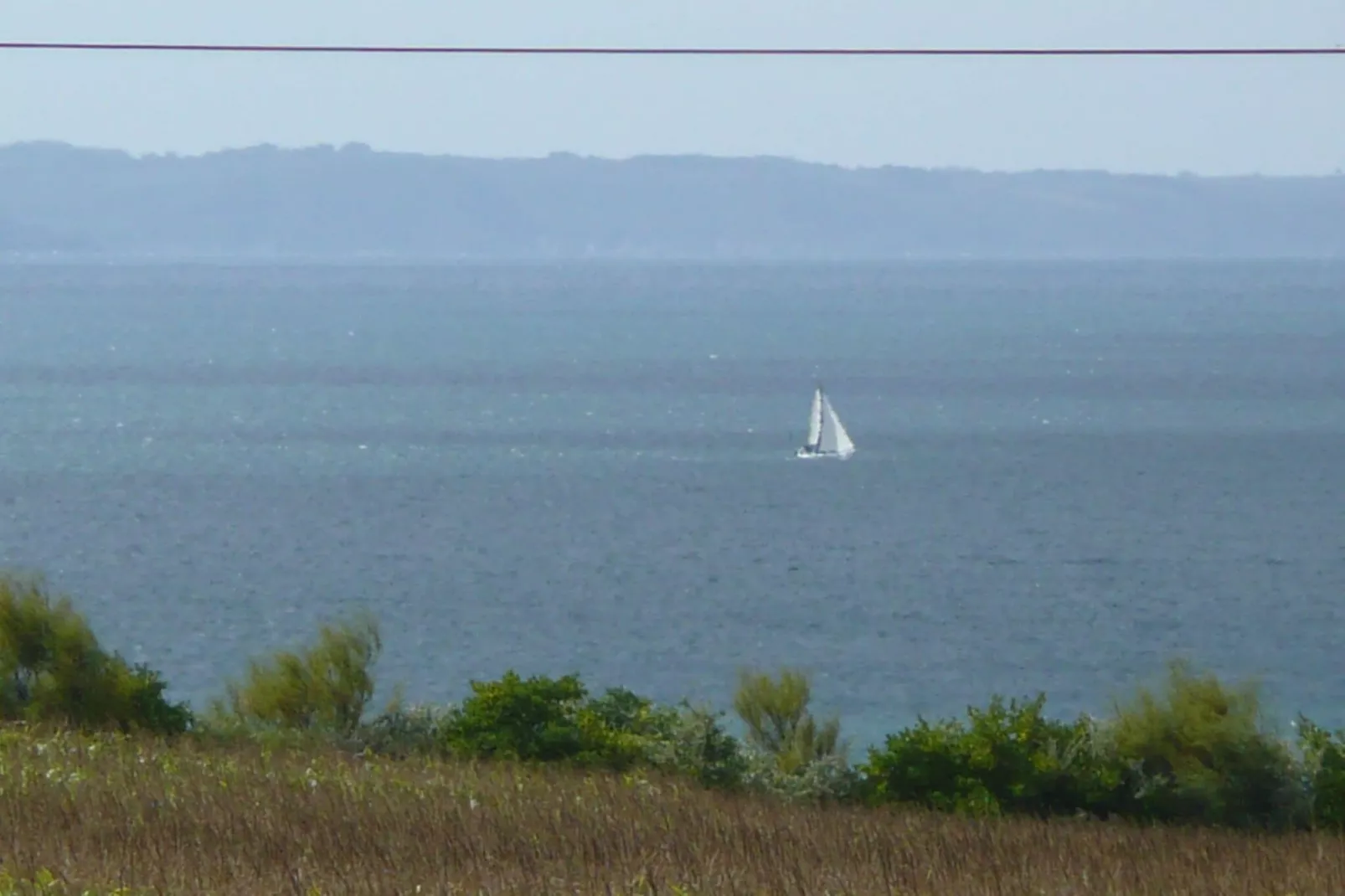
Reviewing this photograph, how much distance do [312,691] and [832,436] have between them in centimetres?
5740

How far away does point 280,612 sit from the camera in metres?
43.1

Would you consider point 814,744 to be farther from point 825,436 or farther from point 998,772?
point 825,436

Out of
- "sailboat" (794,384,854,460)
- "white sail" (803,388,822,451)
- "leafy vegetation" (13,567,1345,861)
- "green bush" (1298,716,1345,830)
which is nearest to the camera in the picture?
"green bush" (1298,716,1345,830)

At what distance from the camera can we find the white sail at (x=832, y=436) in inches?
2854

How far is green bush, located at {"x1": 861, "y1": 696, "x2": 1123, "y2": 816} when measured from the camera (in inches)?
529

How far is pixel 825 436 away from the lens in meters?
73.1

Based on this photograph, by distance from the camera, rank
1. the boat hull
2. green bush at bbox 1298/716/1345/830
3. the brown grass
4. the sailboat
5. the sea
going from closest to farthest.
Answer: the brown grass < green bush at bbox 1298/716/1345/830 < the sea < the sailboat < the boat hull

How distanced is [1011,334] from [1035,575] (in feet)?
357

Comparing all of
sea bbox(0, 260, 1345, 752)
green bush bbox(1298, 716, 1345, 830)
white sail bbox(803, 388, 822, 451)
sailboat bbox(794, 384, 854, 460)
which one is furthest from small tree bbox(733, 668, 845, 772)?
sailboat bbox(794, 384, 854, 460)

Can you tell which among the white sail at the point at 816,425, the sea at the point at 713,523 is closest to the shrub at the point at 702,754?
the sea at the point at 713,523

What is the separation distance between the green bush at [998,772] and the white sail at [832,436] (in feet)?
192

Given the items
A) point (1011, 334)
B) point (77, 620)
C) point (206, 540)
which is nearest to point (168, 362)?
point (1011, 334)

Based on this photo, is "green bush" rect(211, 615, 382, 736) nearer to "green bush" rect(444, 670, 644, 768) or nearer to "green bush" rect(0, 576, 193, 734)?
"green bush" rect(0, 576, 193, 734)

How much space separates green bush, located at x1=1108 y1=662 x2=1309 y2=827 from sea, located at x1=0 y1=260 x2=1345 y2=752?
1352 millimetres
